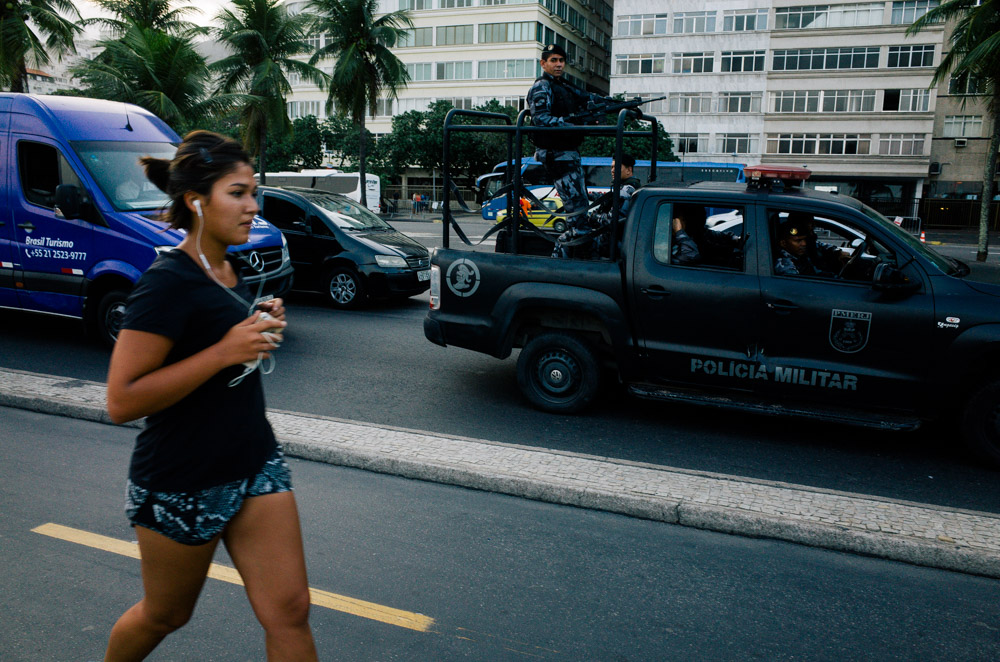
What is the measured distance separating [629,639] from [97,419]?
4555 millimetres

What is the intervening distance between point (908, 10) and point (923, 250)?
57.5 meters

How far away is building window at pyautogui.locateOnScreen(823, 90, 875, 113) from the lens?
2141 inches

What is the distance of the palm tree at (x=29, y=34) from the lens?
2250 centimetres

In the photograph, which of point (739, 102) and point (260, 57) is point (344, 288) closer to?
point (260, 57)

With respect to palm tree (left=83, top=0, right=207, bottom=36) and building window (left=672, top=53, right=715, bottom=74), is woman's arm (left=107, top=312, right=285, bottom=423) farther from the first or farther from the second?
building window (left=672, top=53, right=715, bottom=74)

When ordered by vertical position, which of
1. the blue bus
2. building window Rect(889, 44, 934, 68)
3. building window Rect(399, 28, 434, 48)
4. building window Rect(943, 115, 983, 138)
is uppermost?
building window Rect(399, 28, 434, 48)

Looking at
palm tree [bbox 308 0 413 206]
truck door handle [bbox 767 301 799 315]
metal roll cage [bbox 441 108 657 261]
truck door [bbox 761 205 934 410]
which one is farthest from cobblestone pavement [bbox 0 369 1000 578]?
palm tree [bbox 308 0 413 206]

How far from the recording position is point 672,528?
13.8 ft

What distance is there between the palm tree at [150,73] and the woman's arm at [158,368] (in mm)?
22632

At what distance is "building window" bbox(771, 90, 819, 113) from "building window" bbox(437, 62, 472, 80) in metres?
26.2

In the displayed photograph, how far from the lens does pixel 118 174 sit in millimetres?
8070

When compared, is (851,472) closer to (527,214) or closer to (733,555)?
(733,555)

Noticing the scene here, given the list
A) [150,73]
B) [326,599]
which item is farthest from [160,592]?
[150,73]

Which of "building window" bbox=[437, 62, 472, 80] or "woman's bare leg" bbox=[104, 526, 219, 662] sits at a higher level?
"building window" bbox=[437, 62, 472, 80]
